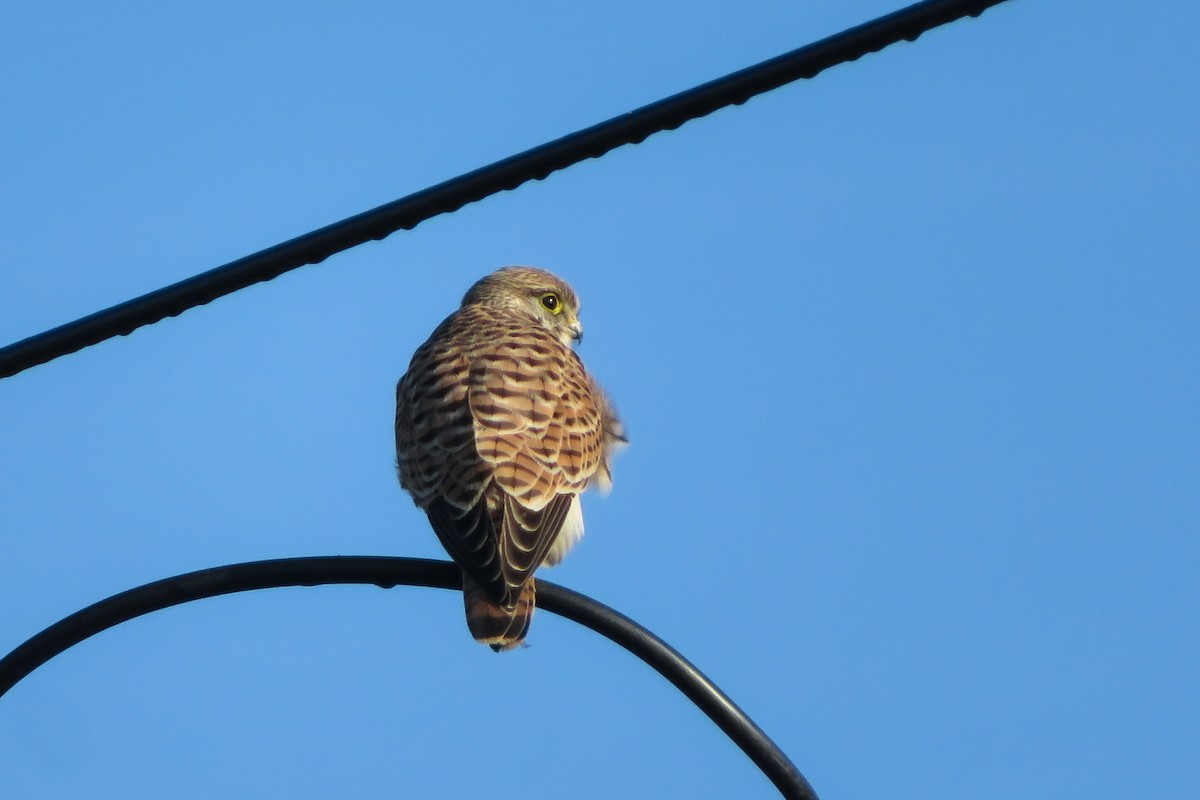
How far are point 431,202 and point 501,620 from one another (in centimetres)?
169

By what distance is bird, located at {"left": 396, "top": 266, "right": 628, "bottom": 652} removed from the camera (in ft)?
17.3

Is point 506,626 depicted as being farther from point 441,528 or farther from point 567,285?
point 567,285

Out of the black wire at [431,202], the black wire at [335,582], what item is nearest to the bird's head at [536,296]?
the black wire at [335,582]

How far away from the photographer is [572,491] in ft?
19.9

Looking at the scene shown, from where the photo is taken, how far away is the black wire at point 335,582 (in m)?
3.86

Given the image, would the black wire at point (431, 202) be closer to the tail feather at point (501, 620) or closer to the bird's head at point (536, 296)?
the tail feather at point (501, 620)

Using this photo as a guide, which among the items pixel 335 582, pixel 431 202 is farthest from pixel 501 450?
pixel 431 202

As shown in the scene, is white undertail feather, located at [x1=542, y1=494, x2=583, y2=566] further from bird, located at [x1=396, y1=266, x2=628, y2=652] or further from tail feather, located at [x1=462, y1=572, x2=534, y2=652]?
tail feather, located at [x1=462, y1=572, x2=534, y2=652]

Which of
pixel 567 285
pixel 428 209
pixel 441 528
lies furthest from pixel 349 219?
pixel 567 285

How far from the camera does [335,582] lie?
4254 mm

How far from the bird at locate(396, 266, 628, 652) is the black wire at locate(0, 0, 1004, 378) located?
5.01 ft

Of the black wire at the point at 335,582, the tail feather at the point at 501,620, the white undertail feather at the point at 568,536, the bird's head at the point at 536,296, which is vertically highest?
the bird's head at the point at 536,296

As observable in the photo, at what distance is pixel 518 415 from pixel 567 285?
261 centimetres

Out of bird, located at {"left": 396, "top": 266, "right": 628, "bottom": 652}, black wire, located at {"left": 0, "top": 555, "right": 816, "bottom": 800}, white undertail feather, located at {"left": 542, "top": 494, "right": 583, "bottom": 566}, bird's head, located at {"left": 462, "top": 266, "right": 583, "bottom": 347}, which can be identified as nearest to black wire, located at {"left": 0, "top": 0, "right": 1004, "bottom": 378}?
black wire, located at {"left": 0, "top": 555, "right": 816, "bottom": 800}
